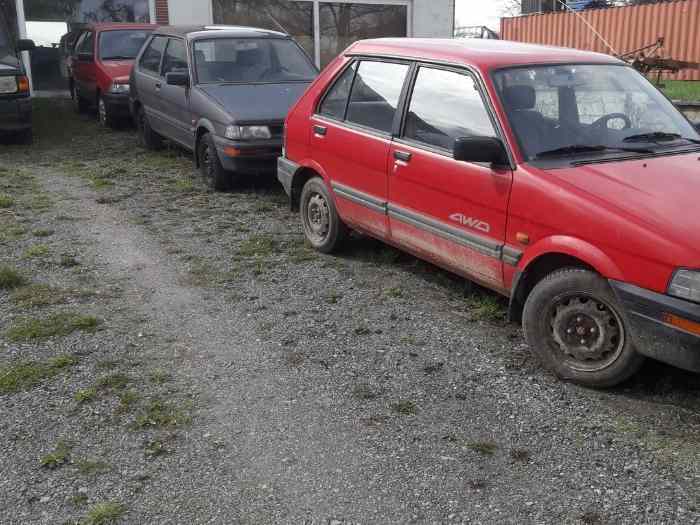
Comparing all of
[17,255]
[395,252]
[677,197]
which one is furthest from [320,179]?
[677,197]

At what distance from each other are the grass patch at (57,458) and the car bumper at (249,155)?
16.4 ft

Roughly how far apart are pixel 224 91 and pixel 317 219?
2897 mm

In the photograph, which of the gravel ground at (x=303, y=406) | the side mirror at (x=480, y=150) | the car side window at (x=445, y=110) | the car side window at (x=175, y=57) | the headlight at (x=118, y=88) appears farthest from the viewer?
the headlight at (x=118, y=88)

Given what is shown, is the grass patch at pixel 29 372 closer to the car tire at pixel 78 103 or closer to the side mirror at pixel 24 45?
the side mirror at pixel 24 45

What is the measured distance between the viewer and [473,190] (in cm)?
471

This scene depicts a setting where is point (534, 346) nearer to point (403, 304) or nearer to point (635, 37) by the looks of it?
point (403, 304)

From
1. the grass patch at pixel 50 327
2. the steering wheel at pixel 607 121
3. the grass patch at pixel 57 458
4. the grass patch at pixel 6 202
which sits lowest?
the grass patch at pixel 57 458

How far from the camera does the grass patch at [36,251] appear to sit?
652 cm

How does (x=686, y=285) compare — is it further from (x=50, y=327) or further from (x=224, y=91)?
(x=224, y=91)

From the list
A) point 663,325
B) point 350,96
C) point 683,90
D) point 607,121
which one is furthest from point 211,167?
point 683,90

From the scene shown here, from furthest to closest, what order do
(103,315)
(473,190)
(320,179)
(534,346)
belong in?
(320,179) → (103,315) → (473,190) → (534,346)

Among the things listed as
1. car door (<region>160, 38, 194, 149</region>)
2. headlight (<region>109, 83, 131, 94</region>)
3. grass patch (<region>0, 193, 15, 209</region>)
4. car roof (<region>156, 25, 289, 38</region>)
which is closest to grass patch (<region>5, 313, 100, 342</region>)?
grass patch (<region>0, 193, 15, 209</region>)

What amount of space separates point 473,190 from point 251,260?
2.40 meters

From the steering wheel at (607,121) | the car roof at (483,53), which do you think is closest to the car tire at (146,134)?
the car roof at (483,53)
